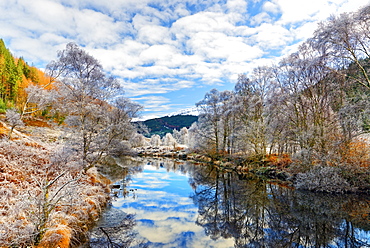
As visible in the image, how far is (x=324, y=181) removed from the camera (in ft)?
42.3

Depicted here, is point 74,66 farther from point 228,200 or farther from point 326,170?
point 326,170

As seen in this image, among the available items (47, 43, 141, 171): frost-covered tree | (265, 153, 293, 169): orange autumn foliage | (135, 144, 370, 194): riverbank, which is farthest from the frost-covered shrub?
(47, 43, 141, 171): frost-covered tree

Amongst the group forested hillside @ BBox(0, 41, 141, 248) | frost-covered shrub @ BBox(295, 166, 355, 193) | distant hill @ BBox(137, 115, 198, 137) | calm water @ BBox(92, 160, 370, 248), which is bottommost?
calm water @ BBox(92, 160, 370, 248)

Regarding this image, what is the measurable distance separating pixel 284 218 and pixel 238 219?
210cm

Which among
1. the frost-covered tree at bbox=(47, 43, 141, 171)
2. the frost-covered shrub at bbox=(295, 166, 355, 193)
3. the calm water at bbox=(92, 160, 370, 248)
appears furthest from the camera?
the frost-covered shrub at bbox=(295, 166, 355, 193)

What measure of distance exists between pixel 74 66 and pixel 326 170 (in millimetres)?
16696

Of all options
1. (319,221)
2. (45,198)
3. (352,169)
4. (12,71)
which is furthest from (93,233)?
(12,71)

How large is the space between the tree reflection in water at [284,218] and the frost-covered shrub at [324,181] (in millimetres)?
813

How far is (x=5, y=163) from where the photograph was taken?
24.8ft

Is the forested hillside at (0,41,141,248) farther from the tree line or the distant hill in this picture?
the distant hill

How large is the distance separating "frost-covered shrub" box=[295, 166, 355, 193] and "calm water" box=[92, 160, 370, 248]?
84 centimetres

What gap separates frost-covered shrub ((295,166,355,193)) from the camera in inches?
491

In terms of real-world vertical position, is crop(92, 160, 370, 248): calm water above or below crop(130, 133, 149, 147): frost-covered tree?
below

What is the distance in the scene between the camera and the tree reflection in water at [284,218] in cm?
689
